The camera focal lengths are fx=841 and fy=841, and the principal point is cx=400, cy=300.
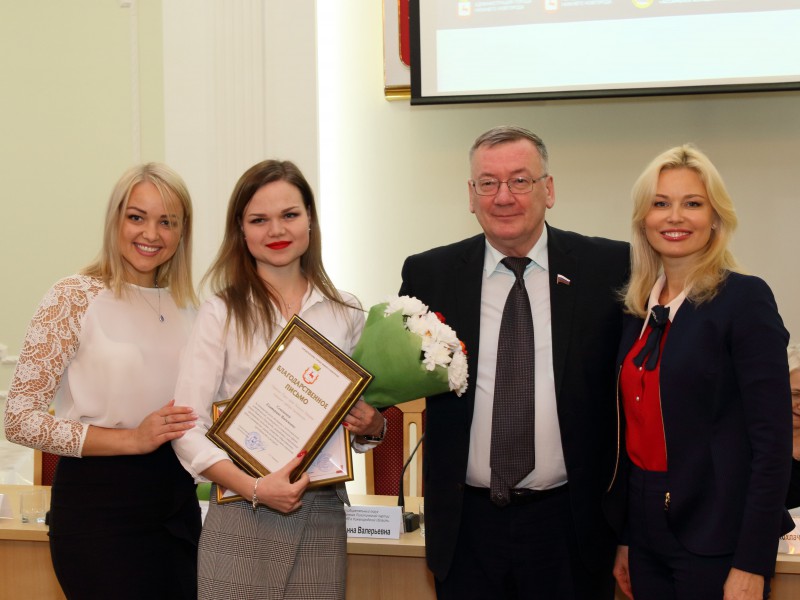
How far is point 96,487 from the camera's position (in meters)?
2.13

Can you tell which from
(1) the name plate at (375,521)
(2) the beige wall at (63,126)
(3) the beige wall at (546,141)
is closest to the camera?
(1) the name plate at (375,521)

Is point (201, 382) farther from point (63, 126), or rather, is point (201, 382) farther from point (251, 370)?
point (63, 126)

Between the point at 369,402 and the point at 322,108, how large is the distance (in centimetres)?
268

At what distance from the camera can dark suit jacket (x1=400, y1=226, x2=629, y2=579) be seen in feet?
6.73

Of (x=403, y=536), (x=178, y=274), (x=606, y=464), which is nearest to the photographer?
(x=606, y=464)

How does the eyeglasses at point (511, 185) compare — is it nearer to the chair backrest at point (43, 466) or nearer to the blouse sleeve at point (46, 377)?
the blouse sleeve at point (46, 377)

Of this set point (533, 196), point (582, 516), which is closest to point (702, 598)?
point (582, 516)

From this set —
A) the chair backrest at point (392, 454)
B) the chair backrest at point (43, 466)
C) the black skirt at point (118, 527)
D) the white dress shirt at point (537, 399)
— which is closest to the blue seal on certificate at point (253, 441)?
the black skirt at point (118, 527)

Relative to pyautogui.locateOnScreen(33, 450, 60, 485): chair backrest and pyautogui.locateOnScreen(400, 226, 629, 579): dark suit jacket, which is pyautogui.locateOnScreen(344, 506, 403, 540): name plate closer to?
pyautogui.locateOnScreen(400, 226, 629, 579): dark suit jacket

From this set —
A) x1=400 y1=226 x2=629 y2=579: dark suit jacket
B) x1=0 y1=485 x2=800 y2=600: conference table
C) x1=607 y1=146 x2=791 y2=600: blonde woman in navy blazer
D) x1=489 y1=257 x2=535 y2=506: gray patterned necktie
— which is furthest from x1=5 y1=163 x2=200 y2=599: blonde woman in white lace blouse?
x1=607 y1=146 x2=791 y2=600: blonde woman in navy blazer

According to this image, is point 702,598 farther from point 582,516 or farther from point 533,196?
point 533,196

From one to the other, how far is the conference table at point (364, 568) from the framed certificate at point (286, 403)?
2.41 ft

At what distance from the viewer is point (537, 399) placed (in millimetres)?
2080

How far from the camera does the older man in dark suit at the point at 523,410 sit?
2035 mm
